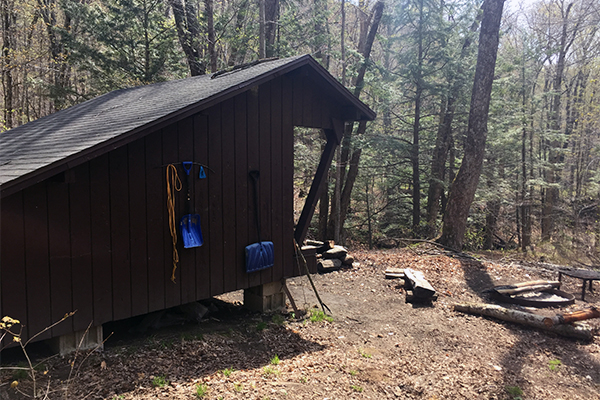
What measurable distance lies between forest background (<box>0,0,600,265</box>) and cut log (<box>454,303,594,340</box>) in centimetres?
885

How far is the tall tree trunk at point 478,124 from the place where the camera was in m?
11.5

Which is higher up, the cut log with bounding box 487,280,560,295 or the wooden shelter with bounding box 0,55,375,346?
the wooden shelter with bounding box 0,55,375,346

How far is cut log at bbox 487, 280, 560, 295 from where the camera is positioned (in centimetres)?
784

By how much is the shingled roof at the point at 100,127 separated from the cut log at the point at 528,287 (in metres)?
4.19

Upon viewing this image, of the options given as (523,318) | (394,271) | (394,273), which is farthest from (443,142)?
(523,318)

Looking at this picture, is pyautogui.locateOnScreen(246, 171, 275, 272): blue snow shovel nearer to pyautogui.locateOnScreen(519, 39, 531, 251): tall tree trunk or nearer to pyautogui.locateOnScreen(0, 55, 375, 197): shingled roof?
pyautogui.locateOnScreen(0, 55, 375, 197): shingled roof

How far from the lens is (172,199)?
5512 millimetres

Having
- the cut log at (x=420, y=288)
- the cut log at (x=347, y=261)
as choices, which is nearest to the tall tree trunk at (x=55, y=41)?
the cut log at (x=347, y=261)

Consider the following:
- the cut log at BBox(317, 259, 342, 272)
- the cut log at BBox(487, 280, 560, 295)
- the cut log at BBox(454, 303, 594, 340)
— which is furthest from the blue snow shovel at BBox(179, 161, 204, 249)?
the cut log at BBox(487, 280, 560, 295)

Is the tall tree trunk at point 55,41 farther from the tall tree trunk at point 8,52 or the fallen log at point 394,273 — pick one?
the fallen log at point 394,273

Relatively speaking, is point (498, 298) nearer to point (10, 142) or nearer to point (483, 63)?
point (483, 63)

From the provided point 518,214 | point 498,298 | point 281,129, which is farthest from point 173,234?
point 518,214

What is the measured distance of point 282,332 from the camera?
645cm

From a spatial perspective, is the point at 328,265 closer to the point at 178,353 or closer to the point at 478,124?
the point at 178,353
